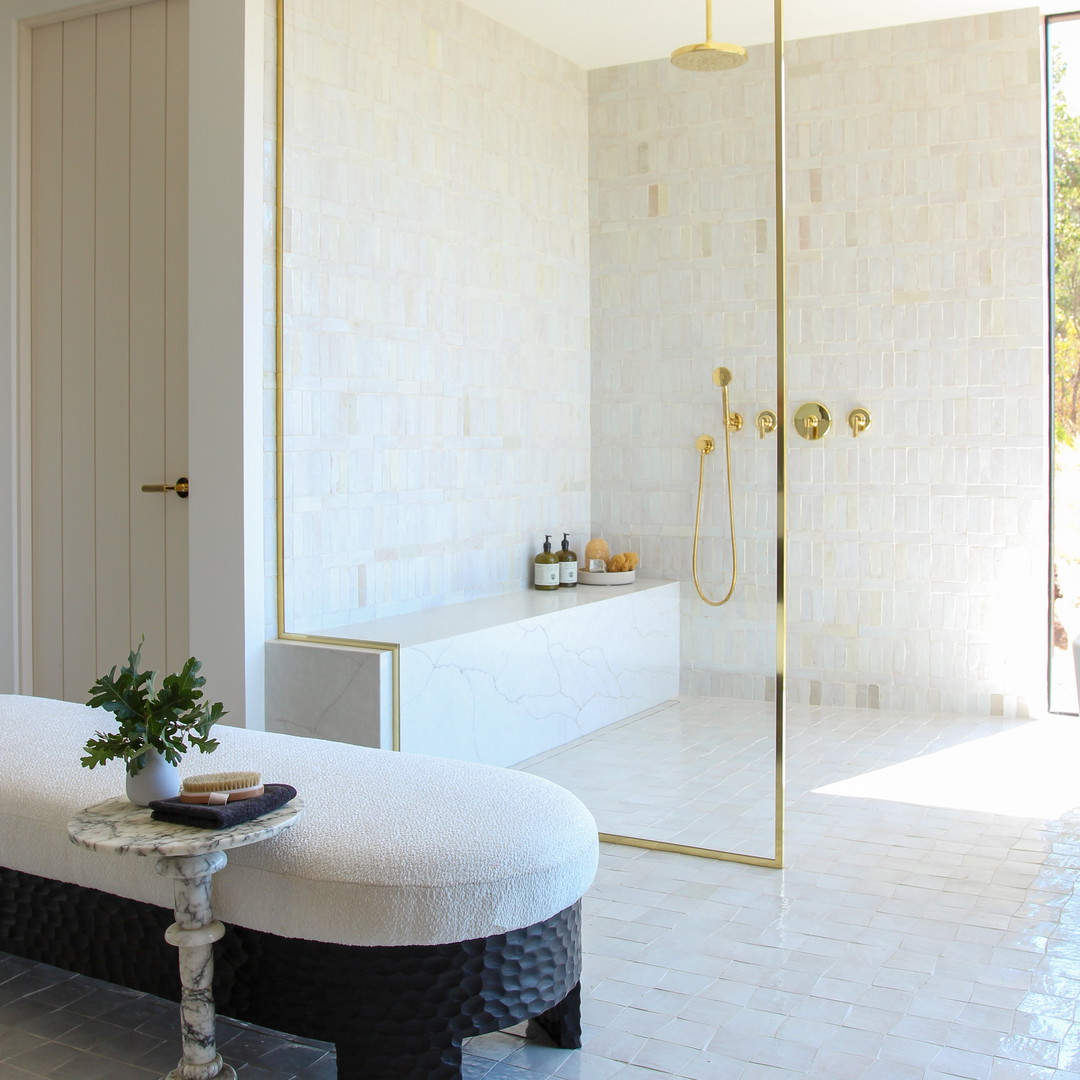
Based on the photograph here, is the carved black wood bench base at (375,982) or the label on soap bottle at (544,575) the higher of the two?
the label on soap bottle at (544,575)

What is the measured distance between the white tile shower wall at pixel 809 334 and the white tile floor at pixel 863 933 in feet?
0.80

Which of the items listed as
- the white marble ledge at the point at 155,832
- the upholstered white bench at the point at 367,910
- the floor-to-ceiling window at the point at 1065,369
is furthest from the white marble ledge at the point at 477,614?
the floor-to-ceiling window at the point at 1065,369

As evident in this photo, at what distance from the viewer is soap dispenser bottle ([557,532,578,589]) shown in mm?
3328

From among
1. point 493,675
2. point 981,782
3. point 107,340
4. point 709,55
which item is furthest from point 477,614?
point 709,55

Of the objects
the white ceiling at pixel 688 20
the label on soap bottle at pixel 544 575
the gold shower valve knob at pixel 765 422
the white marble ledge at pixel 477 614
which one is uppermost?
the white ceiling at pixel 688 20

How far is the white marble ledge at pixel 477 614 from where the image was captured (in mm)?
3057

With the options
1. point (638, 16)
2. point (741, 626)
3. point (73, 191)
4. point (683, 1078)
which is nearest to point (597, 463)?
point (741, 626)

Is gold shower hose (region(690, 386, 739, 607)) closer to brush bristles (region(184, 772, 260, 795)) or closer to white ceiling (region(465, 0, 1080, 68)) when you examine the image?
white ceiling (region(465, 0, 1080, 68))

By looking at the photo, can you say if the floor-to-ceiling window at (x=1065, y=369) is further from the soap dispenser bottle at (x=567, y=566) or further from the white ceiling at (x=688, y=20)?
the soap dispenser bottle at (x=567, y=566)

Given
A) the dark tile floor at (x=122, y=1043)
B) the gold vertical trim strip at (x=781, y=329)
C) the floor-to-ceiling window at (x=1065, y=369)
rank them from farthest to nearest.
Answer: the floor-to-ceiling window at (x=1065, y=369), the gold vertical trim strip at (x=781, y=329), the dark tile floor at (x=122, y=1043)

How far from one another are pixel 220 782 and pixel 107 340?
220 cm

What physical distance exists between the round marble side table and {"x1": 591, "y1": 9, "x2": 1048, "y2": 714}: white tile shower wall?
1.43m

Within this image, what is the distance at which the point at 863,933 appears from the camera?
240 centimetres

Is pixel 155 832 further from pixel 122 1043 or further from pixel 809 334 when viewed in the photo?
pixel 809 334
